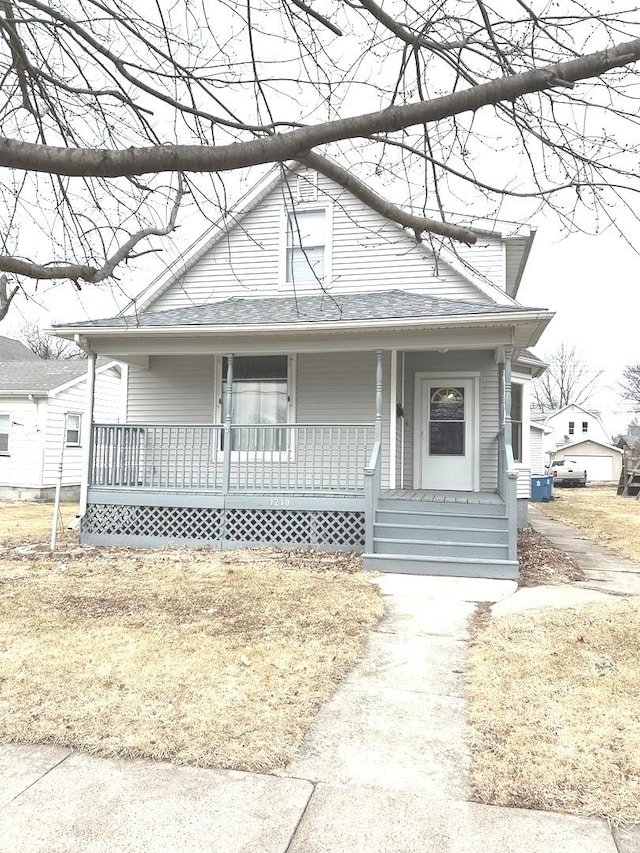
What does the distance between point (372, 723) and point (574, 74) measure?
3.50 meters

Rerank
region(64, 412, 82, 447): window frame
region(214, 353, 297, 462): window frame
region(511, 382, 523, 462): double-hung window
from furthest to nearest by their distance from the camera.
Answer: region(64, 412, 82, 447): window frame < region(511, 382, 523, 462): double-hung window < region(214, 353, 297, 462): window frame

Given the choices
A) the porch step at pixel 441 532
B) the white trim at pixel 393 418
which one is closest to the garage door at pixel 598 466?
the white trim at pixel 393 418

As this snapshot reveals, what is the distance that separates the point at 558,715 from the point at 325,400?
7.49 meters

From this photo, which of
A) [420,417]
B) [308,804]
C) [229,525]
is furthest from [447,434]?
[308,804]

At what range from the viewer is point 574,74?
292 cm

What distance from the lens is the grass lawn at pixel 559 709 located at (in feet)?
8.73

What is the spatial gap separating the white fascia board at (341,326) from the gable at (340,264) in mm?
1732

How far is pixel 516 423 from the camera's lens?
1183 cm

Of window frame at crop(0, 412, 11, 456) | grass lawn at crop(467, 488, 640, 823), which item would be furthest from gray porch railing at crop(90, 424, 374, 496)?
window frame at crop(0, 412, 11, 456)

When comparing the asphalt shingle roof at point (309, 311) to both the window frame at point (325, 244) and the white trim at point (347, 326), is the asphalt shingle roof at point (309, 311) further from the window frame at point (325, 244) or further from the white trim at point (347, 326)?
the window frame at point (325, 244)

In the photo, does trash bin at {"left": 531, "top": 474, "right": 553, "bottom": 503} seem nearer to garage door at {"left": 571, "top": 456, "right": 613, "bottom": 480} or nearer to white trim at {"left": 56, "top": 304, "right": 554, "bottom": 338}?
white trim at {"left": 56, "top": 304, "right": 554, "bottom": 338}

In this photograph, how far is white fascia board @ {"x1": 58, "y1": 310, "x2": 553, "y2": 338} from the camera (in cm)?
808

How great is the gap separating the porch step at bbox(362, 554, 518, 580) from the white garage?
38283mm

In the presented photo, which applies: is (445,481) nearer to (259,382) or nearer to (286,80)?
(259,382)
